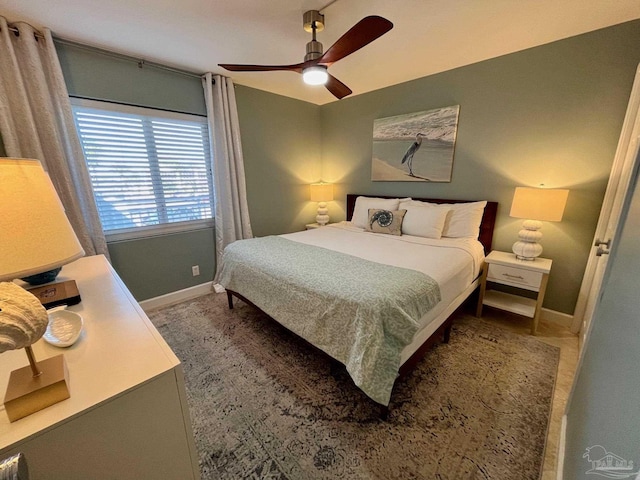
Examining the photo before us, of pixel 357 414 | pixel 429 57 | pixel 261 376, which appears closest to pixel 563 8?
pixel 429 57

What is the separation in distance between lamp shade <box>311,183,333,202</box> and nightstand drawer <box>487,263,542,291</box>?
2.33 meters

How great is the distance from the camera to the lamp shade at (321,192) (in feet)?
12.7

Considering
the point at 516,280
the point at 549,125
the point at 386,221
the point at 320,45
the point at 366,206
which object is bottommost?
the point at 516,280

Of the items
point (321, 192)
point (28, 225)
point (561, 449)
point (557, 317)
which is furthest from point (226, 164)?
point (557, 317)

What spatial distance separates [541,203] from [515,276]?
66 centimetres

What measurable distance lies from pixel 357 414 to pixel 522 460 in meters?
0.82

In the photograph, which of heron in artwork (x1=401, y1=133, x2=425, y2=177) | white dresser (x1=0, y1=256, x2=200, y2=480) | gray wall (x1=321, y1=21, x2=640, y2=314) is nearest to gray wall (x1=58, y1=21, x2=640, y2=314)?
gray wall (x1=321, y1=21, x2=640, y2=314)

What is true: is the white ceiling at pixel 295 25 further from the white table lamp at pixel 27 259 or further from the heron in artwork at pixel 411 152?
the white table lamp at pixel 27 259

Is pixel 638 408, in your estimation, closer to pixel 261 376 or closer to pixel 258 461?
pixel 258 461

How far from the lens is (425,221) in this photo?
2.71m

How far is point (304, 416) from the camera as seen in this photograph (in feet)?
4.95

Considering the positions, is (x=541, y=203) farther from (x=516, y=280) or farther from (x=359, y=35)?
(x=359, y=35)

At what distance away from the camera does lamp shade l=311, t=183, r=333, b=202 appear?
388 cm

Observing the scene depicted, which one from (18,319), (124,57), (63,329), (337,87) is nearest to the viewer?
(18,319)
